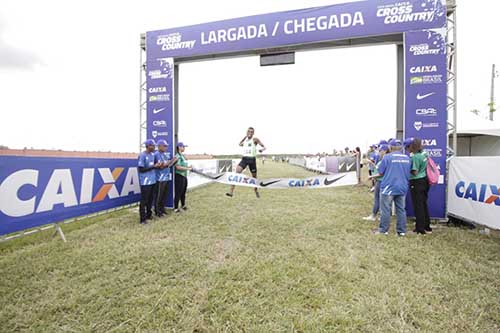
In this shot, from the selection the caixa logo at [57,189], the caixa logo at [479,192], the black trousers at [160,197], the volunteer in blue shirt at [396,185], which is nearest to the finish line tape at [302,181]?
the volunteer in blue shirt at [396,185]

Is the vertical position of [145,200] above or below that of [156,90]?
below

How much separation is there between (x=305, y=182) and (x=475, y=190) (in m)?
3.13

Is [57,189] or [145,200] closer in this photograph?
[57,189]

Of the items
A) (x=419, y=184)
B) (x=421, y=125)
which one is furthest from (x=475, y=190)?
(x=421, y=125)

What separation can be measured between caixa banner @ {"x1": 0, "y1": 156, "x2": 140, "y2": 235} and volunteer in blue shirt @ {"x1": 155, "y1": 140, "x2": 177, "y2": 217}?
0.88 meters

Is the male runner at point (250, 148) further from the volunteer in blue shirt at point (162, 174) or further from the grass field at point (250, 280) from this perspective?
the grass field at point (250, 280)

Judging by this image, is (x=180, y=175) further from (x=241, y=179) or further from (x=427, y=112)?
(x=427, y=112)

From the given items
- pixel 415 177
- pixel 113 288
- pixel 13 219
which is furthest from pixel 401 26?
pixel 13 219

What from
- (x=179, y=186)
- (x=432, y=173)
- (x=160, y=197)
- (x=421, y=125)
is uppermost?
(x=421, y=125)

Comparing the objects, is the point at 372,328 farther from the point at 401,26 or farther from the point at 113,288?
the point at 401,26

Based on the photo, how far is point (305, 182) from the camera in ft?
17.1

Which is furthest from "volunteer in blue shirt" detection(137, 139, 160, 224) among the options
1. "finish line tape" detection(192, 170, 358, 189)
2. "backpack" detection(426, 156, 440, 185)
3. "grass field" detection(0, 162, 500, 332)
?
"backpack" detection(426, 156, 440, 185)

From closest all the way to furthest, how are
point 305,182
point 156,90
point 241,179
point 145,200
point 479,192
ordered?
point 479,192 → point 145,200 → point 305,182 → point 241,179 → point 156,90

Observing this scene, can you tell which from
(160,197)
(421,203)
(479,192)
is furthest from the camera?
(160,197)
